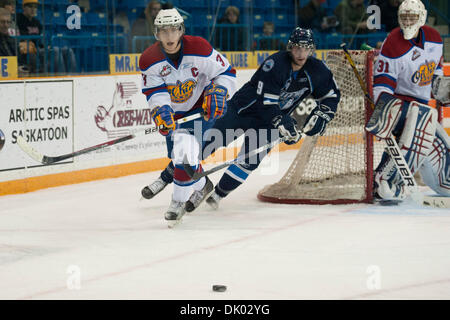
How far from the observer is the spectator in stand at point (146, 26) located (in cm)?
670

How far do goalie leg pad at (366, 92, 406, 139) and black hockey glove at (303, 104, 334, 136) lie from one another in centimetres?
28

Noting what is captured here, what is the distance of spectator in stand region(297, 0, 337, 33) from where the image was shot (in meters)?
8.33

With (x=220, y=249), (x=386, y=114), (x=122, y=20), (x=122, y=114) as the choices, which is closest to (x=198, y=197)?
(x=220, y=249)

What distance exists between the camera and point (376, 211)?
4730mm

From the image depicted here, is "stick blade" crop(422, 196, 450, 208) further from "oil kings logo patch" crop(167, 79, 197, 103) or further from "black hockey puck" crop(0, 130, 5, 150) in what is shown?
"black hockey puck" crop(0, 130, 5, 150)

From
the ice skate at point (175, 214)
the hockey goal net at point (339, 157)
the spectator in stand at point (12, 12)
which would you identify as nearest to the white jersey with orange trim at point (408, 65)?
the hockey goal net at point (339, 157)

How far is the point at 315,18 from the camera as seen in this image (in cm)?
851

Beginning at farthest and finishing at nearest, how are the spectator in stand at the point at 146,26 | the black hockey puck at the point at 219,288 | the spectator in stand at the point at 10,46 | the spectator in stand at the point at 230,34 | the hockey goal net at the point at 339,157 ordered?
the spectator in stand at the point at 230,34 < the spectator in stand at the point at 146,26 < the spectator in stand at the point at 10,46 < the hockey goal net at the point at 339,157 < the black hockey puck at the point at 219,288

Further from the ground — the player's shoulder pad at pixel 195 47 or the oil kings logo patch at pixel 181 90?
the player's shoulder pad at pixel 195 47

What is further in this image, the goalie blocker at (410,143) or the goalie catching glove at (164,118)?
the goalie blocker at (410,143)

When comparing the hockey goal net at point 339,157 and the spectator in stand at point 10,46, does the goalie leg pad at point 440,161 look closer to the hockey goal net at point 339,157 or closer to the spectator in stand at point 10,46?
the hockey goal net at point 339,157

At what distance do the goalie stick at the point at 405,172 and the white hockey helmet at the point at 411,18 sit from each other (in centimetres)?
35
